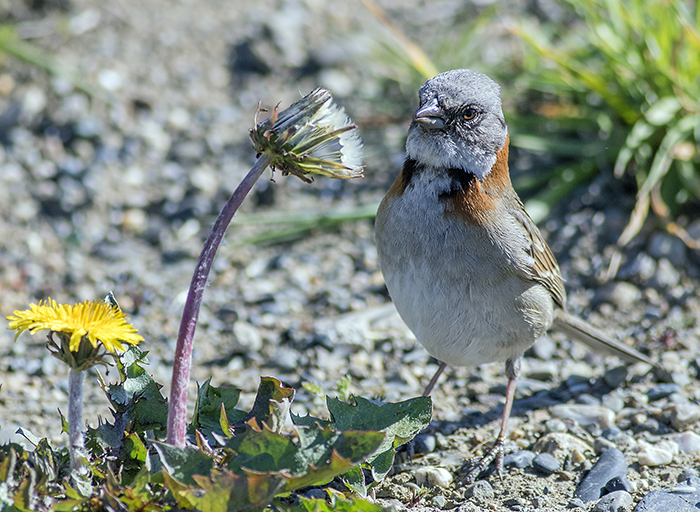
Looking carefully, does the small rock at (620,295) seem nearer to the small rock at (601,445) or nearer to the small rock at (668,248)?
the small rock at (668,248)

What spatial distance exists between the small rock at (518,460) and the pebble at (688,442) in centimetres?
71

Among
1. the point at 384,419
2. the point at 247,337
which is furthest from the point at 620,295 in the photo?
the point at 384,419

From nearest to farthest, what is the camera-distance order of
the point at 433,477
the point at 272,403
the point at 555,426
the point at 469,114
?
the point at 272,403 < the point at 433,477 < the point at 469,114 < the point at 555,426

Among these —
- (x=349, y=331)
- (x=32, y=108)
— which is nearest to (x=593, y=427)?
(x=349, y=331)

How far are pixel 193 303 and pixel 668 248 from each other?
3936 mm

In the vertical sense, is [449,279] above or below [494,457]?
above

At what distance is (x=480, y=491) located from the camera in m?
3.25

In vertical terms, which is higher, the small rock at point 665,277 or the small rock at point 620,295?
the small rock at point 665,277

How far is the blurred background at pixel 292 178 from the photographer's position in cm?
482

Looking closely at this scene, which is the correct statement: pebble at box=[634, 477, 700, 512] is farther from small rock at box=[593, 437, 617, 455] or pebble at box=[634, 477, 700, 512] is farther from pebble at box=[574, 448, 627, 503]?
small rock at box=[593, 437, 617, 455]

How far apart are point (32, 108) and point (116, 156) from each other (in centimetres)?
90

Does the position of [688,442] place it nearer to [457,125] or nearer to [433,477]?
[433,477]

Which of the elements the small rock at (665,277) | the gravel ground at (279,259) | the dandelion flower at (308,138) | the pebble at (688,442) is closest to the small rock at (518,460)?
the gravel ground at (279,259)

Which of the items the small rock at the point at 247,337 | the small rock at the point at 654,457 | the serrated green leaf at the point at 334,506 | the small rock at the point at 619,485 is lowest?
the small rock at the point at 619,485
